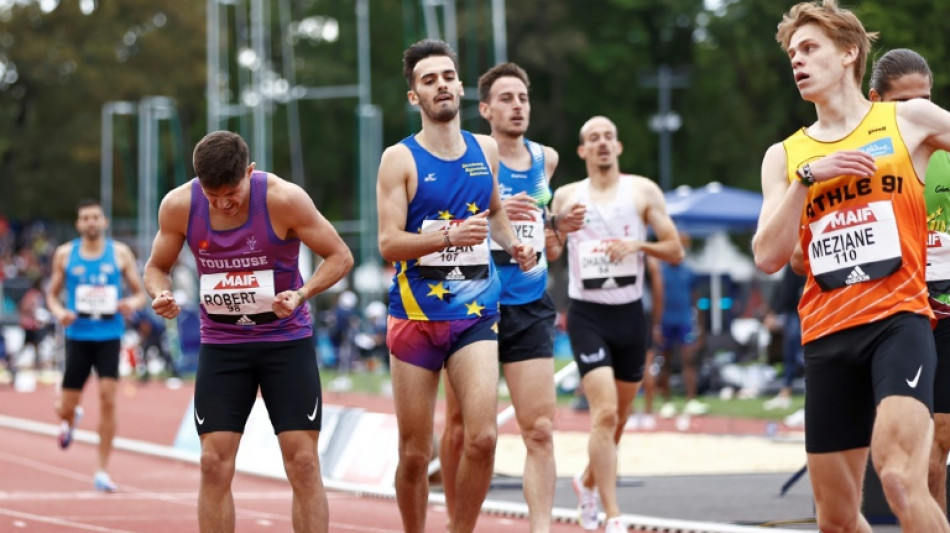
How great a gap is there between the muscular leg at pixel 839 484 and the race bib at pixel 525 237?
3386 millimetres

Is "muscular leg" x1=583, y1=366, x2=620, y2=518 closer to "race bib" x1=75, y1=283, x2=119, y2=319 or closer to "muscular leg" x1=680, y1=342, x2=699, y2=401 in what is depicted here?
"race bib" x1=75, y1=283, x2=119, y2=319

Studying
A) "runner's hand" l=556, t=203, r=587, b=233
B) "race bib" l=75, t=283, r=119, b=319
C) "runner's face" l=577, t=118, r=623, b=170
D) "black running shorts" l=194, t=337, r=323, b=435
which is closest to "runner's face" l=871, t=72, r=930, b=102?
"runner's hand" l=556, t=203, r=587, b=233

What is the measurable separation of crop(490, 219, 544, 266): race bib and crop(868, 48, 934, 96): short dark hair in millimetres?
2351

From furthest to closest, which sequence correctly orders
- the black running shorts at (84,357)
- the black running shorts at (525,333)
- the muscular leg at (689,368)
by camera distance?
the muscular leg at (689,368)
the black running shorts at (84,357)
the black running shorts at (525,333)

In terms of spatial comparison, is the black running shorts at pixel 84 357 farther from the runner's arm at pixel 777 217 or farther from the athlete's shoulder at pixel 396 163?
the runner's arm at pixel 777 217

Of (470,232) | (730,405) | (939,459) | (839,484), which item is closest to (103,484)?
(470,232)

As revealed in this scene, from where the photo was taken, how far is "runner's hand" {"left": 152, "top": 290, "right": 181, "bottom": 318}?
7.40 meters

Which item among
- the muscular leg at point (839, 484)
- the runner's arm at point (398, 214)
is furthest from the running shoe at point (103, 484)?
the muscular leg at point (839, 484)

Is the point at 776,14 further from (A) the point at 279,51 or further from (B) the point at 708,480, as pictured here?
(B) the point at 708,480

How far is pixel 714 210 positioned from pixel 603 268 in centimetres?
1488

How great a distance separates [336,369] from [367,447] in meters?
22.2

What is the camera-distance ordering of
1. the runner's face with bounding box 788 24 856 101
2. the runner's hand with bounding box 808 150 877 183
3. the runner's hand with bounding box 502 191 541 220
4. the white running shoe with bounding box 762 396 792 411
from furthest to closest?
the white running shoe with bounding box 762 396 792 411 → the runner's hand with bounding box 502 191 541 220 → the runner's face with bounding box 788 24 856 101 → the runner's hand with bounding box 808 150 877 183

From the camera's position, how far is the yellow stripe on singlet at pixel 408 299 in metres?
7.99

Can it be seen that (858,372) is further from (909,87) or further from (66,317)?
(66,317)
